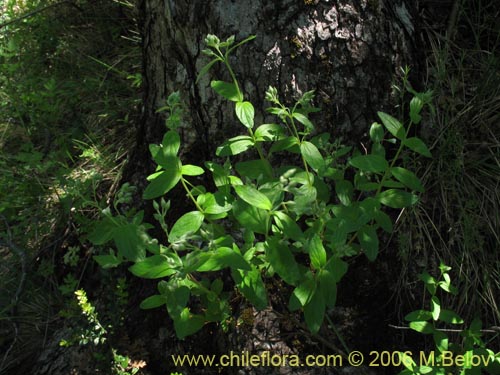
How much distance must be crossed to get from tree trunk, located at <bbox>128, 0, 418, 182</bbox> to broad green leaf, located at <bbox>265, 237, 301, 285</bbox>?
58cm

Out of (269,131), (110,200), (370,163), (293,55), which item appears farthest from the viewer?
(110,200)

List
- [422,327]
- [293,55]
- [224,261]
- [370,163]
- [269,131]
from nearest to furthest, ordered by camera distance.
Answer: [224,261] → [370,163] → [269,131] → [422,327] → [293,55]

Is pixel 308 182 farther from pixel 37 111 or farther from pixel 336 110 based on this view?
pixel 37 111

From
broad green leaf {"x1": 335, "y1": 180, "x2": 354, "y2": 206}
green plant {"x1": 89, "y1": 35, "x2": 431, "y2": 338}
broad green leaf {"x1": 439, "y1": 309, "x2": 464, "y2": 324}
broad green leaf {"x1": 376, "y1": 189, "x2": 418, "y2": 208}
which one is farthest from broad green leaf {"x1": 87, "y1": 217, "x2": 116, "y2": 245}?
broad green leaf {"x1": 439, "y1": 309, "x2": 464, "y2": 324}

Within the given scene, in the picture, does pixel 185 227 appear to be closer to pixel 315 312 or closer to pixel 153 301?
pixel 153 301

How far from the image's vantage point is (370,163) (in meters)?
1.56

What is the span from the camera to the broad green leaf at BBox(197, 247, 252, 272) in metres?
1.44

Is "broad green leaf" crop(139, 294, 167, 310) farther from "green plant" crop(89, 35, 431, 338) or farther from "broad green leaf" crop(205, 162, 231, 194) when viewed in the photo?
"broad green leaf" crop(205, 162, 231, 194)

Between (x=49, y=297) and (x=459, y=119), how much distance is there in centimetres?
188

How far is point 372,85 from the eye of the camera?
1.97m

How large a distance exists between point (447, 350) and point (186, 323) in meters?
0.87

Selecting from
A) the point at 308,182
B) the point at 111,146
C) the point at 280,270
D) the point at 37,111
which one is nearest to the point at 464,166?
the point at 308,182

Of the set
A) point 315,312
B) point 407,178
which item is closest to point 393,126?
point 407,178

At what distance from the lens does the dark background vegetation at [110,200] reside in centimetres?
198
